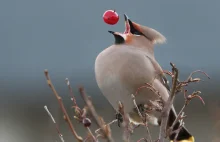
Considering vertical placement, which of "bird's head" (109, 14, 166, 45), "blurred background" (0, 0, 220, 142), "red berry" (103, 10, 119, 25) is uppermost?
"red berry" (103, 10, 119, 25)

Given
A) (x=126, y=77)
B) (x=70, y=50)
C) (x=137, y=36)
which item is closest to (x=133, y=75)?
(x=126, y=77)

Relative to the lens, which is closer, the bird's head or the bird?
the bird

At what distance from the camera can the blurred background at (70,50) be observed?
8508 millimetres

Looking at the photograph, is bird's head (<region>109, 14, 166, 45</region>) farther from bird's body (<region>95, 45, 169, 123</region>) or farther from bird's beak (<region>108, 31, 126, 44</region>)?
bird's body (<region>95, 45, 169, 123</region>)

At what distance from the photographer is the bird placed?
3.12 meters

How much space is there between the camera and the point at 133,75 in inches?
125

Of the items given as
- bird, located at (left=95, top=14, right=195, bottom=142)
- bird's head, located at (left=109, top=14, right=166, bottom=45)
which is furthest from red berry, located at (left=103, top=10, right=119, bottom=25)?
bird's head, located at (left=109, top=14, right=166, bottom=45)

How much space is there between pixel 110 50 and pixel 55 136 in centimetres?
338

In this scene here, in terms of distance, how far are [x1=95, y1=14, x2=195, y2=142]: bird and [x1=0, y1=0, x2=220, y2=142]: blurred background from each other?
158mm

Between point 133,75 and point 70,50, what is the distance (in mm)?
40616

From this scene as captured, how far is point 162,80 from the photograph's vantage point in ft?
10.6

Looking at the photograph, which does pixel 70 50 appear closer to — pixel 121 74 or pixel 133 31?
pixel 133 31

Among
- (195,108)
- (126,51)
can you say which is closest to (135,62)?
(126,51)

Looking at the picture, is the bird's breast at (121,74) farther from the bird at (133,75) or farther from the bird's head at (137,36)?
the bird's head at (137,36)
